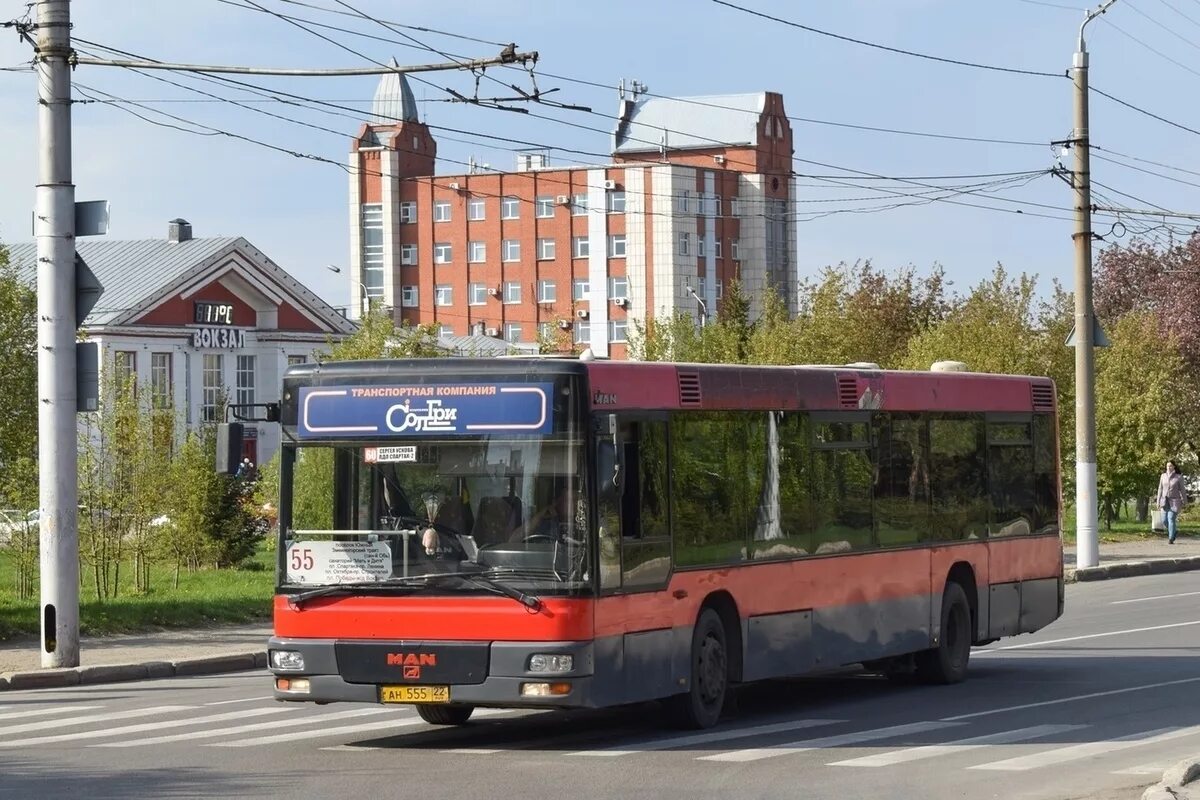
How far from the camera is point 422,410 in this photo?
44.7 ft

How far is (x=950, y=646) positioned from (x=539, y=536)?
269 inches

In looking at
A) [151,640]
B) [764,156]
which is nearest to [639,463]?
[151,640]

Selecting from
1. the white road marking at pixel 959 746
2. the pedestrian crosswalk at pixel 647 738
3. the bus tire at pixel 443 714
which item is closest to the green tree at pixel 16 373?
the pedestrian crosswalk at pixel 647 738

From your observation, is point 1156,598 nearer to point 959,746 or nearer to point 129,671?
point 129,671

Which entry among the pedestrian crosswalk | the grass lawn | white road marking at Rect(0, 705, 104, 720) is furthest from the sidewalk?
the pedestrian crosswalk

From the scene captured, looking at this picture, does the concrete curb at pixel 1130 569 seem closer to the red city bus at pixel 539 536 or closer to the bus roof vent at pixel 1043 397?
the bus roof vent at pixel 1043 397

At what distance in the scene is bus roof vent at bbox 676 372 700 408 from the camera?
48.6 ft

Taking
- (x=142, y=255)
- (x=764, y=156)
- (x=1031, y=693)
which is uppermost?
(x=764, y=156)

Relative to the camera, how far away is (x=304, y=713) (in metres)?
16.4

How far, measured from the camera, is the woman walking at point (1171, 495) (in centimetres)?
4481

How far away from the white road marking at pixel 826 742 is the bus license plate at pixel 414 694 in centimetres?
173

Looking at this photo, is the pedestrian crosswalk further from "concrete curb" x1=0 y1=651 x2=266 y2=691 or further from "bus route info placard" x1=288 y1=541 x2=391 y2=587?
"concrete curb" x1=0 y1=651 x2=266 y2=691

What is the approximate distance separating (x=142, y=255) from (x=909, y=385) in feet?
206

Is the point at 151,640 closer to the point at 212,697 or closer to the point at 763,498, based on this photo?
the point at 212,697
